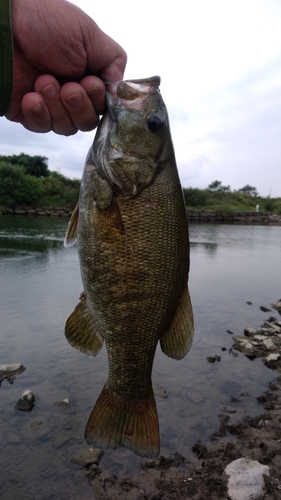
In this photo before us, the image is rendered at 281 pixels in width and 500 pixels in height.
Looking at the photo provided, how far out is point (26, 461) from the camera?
19.6 ft

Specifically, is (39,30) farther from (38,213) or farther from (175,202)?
(38,213)

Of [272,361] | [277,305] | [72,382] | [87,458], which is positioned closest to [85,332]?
[87,458]

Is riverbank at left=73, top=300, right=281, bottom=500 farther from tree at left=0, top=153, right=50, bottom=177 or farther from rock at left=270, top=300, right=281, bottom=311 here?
tree at left=0, top=153, right=50, bottom=177

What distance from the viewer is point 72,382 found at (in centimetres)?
827

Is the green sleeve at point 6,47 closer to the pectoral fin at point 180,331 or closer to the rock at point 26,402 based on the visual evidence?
the pectoral fin at point 180,331

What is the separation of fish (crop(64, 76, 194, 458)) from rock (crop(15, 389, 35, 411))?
4.95m

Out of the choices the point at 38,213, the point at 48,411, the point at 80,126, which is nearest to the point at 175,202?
the point at 80,126

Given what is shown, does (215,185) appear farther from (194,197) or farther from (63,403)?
(63,403)

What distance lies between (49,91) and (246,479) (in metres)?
5.10

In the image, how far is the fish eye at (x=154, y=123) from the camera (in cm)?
270

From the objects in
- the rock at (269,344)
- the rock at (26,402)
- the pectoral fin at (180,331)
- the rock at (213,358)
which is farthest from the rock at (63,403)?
the rock at (269,344)

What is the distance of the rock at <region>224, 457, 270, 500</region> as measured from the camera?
4812 millimetres

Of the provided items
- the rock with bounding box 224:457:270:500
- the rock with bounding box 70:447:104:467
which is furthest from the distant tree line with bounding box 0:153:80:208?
the rock with bounding box 224:457:270:500

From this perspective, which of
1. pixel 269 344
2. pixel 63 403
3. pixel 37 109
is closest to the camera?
pixel 37 109
